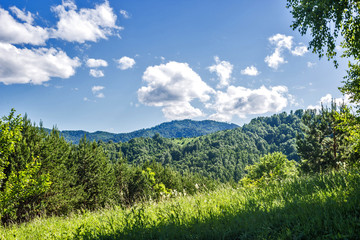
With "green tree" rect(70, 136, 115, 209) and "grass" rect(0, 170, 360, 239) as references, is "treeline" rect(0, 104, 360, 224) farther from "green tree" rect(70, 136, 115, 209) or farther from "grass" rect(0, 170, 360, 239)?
"grass" rect(0, 170, 360, 239)

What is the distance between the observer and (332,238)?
2.99 m

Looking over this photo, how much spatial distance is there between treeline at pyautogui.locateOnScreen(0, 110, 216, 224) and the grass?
4.89 ft

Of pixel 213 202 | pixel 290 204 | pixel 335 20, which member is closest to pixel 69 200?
pixel 213 202

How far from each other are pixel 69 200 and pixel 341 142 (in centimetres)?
3327

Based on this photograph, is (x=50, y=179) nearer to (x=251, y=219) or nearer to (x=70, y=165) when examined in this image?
(x=70, y=165)

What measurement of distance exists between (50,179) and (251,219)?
77.7 feet

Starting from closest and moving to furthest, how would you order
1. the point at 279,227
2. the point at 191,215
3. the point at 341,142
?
the point at 279,227
the point at 191,215
the point at 341,142

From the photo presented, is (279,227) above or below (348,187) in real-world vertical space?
below

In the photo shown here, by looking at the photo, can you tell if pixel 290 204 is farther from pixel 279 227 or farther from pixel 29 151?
pixel 29 151

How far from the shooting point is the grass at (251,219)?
330cm

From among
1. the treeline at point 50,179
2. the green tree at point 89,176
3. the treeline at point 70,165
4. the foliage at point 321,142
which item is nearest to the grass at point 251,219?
the treeline at point 50,179

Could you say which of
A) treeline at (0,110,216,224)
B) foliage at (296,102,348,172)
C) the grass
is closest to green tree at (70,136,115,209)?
treeline at (0,110,216,224)

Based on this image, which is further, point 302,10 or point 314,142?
point 314,142

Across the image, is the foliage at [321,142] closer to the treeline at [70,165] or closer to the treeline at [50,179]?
the treeline at [70,165]
